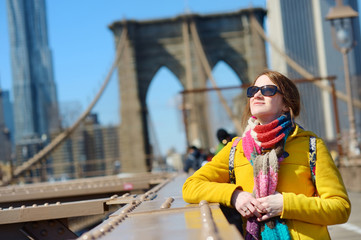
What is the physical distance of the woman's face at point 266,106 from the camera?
9.53 ft

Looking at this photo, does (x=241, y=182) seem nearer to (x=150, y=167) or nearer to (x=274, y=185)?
(x=274, y=185)

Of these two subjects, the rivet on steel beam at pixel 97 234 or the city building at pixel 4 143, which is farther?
the city building at pixel 4 143

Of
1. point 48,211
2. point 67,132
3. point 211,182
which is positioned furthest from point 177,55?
point 211,182

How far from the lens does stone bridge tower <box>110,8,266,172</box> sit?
42.0 m

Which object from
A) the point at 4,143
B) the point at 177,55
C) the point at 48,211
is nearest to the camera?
the point at 48,211

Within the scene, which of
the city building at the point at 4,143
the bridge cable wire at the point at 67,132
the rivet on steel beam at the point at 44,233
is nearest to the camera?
the rivet on steel beam at the point at 44,233

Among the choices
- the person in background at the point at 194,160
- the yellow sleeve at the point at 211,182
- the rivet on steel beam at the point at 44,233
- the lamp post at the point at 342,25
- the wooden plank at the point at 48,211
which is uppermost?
the lamp post at the point at 342,25

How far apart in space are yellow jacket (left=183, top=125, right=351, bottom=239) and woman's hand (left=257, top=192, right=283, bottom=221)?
0.02m

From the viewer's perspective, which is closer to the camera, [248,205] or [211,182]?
[248,205]

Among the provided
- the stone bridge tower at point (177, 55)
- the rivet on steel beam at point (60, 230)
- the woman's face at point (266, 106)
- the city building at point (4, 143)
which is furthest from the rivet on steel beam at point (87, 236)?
the stone bridge tower at point (177, 55)

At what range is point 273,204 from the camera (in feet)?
8.96

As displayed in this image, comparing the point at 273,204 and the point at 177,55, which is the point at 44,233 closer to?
the point at 273,204

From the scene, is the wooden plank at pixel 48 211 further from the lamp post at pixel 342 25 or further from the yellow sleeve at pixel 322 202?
the lamp post at pixel 342 25

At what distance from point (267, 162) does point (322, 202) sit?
26 cm
